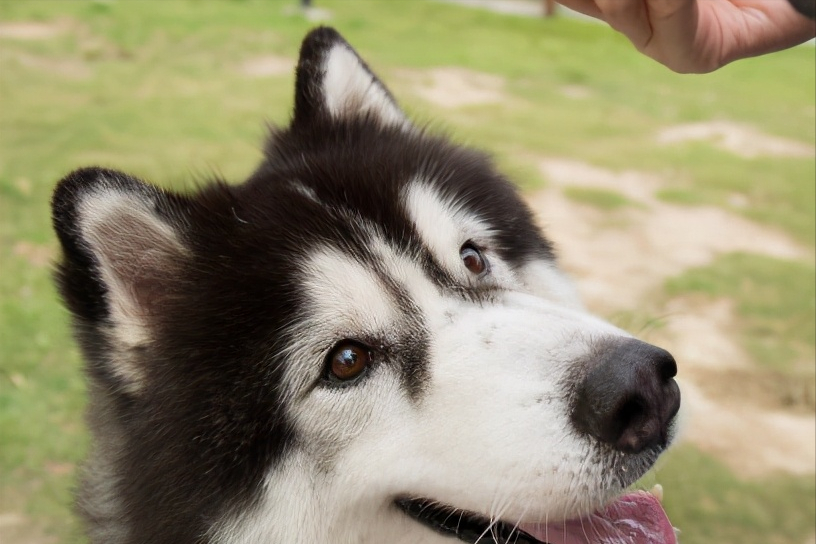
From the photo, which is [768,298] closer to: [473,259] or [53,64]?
[473,259]

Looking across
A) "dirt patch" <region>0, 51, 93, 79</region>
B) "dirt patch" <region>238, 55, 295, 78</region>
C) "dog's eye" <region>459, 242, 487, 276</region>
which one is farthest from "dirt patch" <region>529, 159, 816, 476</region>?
"dirt patch" <region>0, 51, 93, 79</region>

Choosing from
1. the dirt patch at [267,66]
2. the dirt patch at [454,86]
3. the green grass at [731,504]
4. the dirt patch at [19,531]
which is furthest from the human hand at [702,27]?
the dirt patch at [267,66]

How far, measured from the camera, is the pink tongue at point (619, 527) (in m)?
2.06

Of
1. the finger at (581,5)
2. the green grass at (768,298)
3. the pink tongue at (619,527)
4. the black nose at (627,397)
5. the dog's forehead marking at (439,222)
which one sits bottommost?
the green grass at (768,298)

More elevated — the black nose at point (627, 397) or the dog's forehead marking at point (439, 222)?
the dog's forehead marking at point (439, 222)

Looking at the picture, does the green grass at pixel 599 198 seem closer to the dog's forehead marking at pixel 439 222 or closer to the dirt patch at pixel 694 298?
the dirt patch at pixel 694 298

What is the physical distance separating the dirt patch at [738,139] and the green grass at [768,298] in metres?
3.02

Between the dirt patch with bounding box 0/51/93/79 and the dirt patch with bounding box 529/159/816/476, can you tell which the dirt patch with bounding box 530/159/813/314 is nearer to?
the dirt patch with bounding box 529/159/816/476

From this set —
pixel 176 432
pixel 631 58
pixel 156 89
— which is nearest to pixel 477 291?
pixel 176 432

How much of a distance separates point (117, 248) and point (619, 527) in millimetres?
1643

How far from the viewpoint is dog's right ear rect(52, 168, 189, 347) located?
6.57 ft

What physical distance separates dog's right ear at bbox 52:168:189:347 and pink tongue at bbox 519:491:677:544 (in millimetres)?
1240

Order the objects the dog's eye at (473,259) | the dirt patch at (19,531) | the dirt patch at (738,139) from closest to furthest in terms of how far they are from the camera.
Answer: the dog's eye at (473,259) < the dirt patch at (19,531) < the dirt patch at (738,139)

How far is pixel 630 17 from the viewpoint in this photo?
231 centimetres
